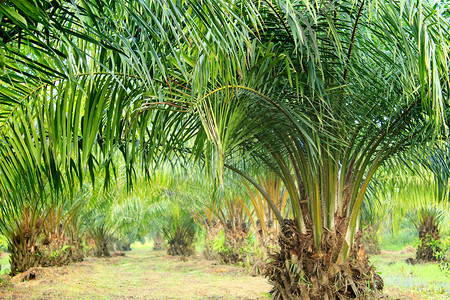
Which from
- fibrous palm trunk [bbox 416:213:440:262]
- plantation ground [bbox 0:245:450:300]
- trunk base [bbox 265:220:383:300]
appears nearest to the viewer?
trunk base [bbox 265:220:383:300]

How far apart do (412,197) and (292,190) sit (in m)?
4.55

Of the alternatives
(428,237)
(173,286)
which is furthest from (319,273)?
(428,237)

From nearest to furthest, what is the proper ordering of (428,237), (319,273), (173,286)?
(319,273), (173,286), (428,237)

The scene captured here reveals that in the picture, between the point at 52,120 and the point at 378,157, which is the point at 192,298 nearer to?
the point at 378,157

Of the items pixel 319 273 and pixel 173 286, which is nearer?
pixel 319 273

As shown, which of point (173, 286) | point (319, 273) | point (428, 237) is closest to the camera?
point (319, 273)

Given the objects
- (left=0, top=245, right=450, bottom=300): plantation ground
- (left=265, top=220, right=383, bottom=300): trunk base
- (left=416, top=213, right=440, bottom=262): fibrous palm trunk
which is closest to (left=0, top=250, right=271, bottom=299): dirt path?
(left=0, top=245, right=450, bottom=300): plantation ground

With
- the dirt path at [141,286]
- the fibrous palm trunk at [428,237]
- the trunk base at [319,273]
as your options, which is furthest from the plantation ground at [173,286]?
the fibrous palm trunk at [428,237]

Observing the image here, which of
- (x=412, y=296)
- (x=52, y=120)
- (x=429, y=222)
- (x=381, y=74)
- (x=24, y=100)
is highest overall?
(x=381, y=74)

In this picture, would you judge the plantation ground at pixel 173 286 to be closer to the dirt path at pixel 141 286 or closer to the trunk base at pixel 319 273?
the dirt path at pixel 141 286

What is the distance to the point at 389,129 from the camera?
349 centimetres

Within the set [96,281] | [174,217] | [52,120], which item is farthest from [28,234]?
[52,120]

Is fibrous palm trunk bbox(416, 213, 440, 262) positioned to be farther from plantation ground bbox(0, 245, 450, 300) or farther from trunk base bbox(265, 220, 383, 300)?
trunk base bbox(265, 220, 383, 300)

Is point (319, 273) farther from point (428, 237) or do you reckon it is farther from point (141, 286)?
point (428, 237)
